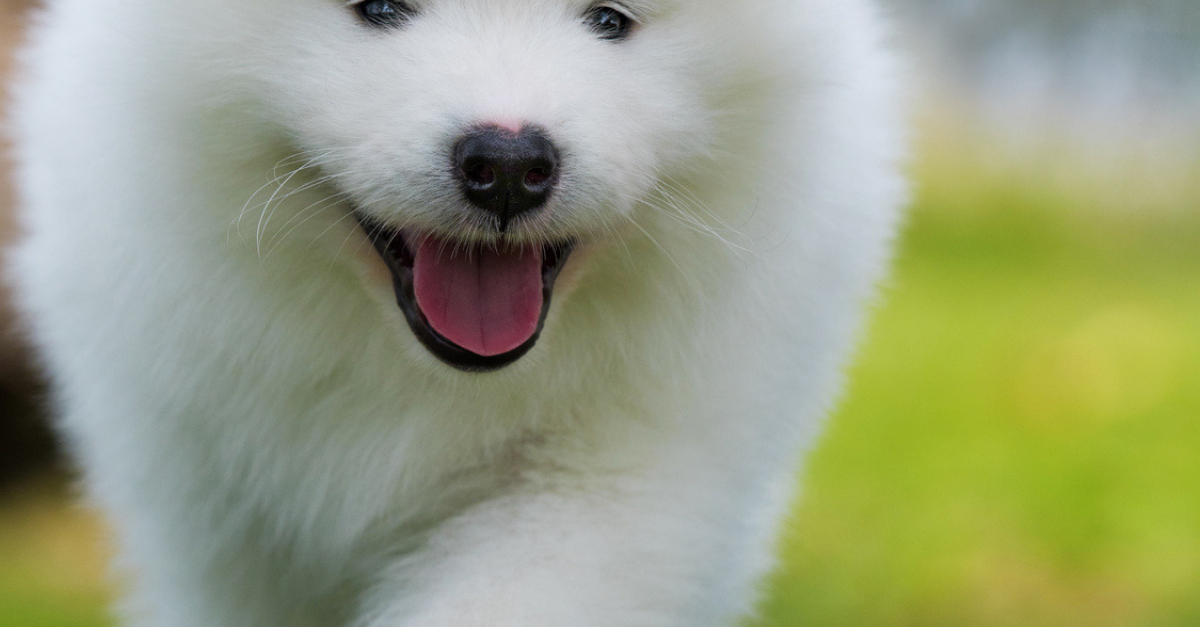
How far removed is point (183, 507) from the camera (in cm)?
A: 308

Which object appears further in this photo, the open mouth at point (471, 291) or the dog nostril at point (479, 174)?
the open mouth at point (471, 291)

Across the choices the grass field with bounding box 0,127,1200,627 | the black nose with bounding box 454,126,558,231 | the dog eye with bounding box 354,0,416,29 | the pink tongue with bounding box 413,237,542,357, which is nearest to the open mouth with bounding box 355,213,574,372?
the pink tongue with bounding box 413,237,542,357

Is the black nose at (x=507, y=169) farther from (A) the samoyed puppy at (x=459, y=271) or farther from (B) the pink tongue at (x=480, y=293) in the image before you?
(B) the pink tongue at (x=480, y=293)

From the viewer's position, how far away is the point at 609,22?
2.38 metres

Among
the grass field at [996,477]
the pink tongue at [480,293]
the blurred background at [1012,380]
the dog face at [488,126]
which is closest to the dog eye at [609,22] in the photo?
the dog face at [488,126]

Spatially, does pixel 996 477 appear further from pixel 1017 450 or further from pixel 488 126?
pixel 488 126

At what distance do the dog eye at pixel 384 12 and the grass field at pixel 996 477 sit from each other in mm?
2014

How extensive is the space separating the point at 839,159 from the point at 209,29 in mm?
1221

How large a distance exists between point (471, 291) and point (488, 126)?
1.46 ft

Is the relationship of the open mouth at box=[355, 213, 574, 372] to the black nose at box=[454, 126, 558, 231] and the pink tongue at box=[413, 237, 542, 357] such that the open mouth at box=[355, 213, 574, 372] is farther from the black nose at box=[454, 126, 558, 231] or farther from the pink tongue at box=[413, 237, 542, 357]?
the black nose at box=[454, 126, 558, 231]

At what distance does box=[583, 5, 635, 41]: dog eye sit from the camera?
2.35 m

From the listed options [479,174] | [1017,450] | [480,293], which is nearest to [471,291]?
[480,293]

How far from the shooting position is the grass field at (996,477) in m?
4.24

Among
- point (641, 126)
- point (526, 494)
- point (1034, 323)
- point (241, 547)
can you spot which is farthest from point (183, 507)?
point (1034, 323)
